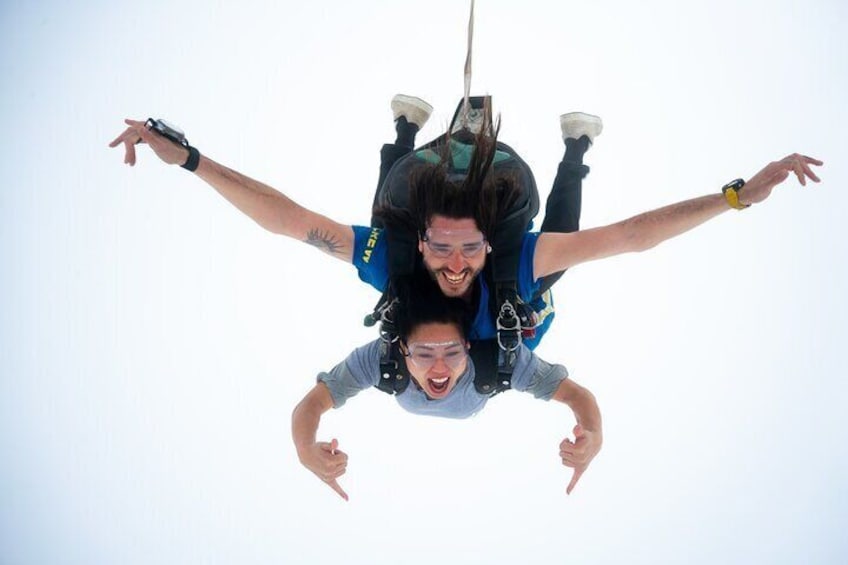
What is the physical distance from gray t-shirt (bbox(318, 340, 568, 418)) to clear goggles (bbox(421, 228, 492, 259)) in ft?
1.56

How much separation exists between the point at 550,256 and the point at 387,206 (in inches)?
30.3

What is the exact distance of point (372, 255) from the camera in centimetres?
344

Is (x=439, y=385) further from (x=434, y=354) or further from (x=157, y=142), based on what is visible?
(x=157, y=142)

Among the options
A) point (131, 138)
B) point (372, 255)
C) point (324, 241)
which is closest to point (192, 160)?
point (131, 138)

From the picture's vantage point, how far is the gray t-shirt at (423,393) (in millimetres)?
3318

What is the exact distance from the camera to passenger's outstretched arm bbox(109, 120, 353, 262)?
9.96ft

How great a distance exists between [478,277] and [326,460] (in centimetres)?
99

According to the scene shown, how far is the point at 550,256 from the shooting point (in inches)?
130

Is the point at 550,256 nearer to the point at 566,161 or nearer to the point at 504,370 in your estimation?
the point at 504,370

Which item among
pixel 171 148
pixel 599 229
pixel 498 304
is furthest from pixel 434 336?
pixel 171 148

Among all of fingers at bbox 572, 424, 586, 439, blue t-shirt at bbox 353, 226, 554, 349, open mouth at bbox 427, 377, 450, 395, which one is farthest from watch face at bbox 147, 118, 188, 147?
fingers at bbox 572, 424, 586, 439

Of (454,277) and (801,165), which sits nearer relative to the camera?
(801,165)

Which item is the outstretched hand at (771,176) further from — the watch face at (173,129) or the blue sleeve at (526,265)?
the watch face at (173,129)

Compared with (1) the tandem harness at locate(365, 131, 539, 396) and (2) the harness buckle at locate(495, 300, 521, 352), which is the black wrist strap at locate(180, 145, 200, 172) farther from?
(2) the harness buckle at locate(495, 300, 521, 352)
